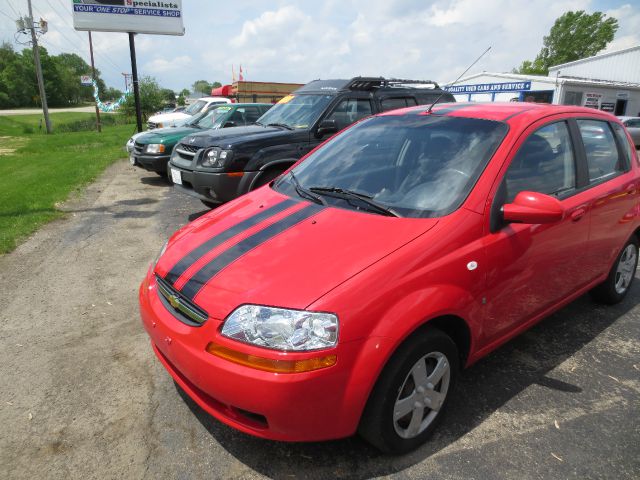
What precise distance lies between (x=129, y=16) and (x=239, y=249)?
63.3 feet

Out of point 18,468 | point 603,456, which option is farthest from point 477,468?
point 18,468

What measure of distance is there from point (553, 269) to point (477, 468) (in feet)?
4.43

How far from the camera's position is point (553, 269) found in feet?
9.32

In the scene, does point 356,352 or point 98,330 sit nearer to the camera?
point 356,352

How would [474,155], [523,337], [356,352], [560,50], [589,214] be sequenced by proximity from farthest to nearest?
[560,50] → [523,337] → [589,214] → [474,155] → [356,352]

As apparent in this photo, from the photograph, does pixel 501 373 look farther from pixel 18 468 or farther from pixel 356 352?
pixel 18 468

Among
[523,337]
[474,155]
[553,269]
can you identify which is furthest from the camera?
[523,337]

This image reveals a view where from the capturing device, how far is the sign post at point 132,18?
17.3 metres

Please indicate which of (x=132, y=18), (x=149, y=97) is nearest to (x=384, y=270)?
(x=132, y=18)

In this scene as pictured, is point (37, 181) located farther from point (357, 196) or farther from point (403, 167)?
point (403, 167)

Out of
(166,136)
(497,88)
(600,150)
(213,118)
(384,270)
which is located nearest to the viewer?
(384,270)

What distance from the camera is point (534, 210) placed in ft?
7.50

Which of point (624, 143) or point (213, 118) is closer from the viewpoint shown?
point (624, 143)

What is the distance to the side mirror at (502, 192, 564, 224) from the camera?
2277 millimetres
